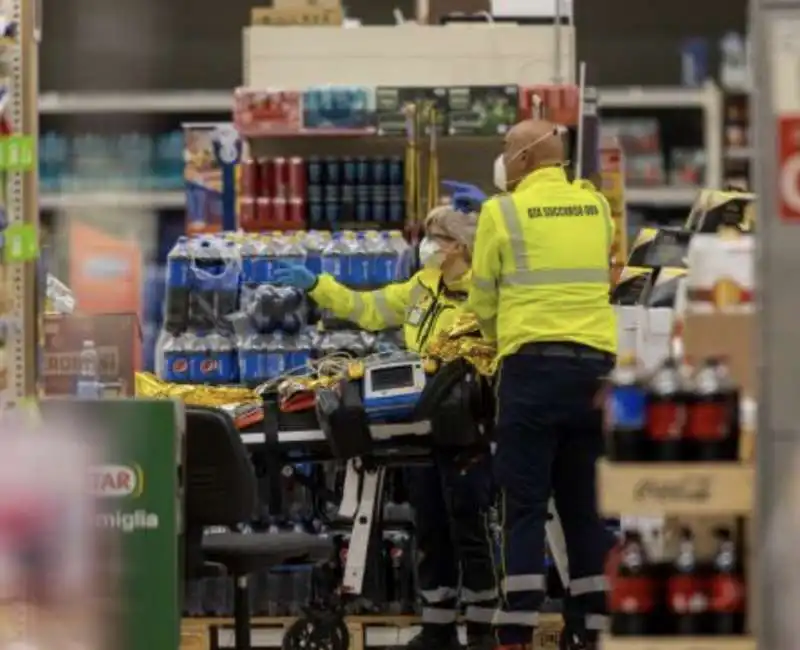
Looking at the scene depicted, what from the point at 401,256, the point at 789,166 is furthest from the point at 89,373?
the point at 789,166

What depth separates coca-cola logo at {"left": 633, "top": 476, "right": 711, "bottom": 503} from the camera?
4.16 meters

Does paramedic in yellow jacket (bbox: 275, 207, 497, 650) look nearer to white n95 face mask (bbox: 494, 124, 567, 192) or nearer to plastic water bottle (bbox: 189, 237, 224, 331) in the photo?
white n95 face mask (bbox: 494, 124, 567, 192)

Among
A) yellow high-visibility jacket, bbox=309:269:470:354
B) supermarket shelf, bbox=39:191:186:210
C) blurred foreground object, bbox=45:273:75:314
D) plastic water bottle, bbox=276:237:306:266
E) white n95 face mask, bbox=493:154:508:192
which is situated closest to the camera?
Result: white n95 face mask, bbox=493:154:508:192

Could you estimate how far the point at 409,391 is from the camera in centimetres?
666

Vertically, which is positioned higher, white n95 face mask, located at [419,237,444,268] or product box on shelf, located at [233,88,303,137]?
product box on shelf, located at [233,88,303,137]

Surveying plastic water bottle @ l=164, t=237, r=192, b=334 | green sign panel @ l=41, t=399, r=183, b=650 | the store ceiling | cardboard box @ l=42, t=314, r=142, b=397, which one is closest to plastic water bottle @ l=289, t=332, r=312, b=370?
plastic water bottle @ l=164, t=237, r=192, b=334

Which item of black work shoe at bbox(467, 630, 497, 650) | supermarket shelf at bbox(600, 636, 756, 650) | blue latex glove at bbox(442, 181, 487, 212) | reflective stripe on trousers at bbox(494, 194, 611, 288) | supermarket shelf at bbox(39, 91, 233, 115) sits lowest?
black work shoe at bbox(467, 630, 497, 650)

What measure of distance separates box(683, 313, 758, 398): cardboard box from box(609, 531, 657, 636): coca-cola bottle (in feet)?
1.44

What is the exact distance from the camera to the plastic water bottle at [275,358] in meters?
7.83

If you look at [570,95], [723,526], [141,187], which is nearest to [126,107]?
[141,187]

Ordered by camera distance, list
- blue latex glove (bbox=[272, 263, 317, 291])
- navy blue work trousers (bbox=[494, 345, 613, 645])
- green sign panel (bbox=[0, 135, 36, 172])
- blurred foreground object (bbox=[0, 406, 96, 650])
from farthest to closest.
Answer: blue latex glove (bbox=[272, 263, 317, 291]) < navy blue work trousers (bbox=[494, 345, 613, 645]) < green sign panel (bbox=[0, 135, 36, 172]) < blurred foreground object (bbox=[0, 406, 96, 650])

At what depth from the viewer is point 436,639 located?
696cm

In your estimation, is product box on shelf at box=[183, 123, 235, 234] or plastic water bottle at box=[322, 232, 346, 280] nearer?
plastic water bottle at box=[322, 232, 346, 280]

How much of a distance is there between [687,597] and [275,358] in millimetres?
3853
